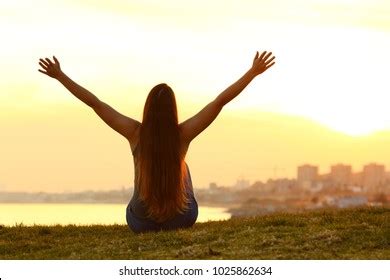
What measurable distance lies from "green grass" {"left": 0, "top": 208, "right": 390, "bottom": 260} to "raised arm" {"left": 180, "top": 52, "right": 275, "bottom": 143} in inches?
88.6

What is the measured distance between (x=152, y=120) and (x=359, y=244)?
16.6 feet

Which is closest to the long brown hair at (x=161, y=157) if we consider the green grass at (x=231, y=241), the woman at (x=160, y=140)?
the woman at (x=160, y=140)

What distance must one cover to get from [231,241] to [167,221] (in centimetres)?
204

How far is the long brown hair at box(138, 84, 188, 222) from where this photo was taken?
62.5 ft

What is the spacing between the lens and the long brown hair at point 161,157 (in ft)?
62.5

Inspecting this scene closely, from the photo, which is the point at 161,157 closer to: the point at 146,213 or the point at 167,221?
the point at 146,213

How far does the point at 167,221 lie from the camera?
65.6 feet

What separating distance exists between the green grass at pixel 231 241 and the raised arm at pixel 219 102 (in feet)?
7.38

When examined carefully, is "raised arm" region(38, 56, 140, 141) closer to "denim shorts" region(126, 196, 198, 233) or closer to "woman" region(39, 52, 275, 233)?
"woman" region(39, 52, 275, 233)

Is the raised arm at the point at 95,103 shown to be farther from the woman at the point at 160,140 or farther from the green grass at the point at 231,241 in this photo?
the green grass at the point at 231,241

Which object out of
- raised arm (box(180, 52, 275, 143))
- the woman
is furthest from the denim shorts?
raised arm (box(180, 52, 275, 143))

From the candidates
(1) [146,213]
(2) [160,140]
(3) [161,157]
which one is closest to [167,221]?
(1) [146,213]

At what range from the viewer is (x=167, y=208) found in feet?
64.7

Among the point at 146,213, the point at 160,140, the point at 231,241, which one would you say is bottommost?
the point at 231,241
